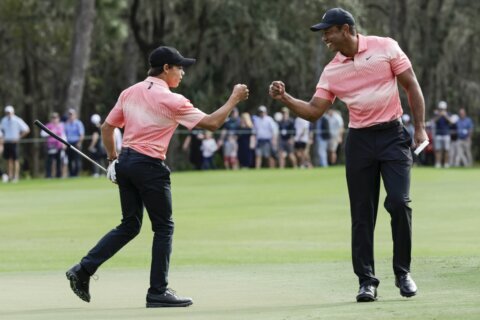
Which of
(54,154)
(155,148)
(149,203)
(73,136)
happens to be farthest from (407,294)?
(54,154)

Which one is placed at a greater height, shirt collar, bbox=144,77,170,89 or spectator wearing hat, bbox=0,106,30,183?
shirt collar, bbox=144,77,170,89

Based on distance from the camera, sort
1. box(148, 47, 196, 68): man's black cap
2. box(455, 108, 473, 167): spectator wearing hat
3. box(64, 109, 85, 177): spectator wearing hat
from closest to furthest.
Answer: box(148, 47, 196, 68): man's black cap → box(64, 109, 85, 177): spectator wearing hat → box(455, 108, 473, 167): spectator wearing hat

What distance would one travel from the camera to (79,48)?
144 ft

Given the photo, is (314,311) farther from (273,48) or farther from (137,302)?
(273,48)

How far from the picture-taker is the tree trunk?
142 feet

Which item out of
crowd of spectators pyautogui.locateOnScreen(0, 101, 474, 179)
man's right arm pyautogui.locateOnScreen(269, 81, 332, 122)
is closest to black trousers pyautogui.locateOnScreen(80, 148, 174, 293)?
man's right arm pyautogui.locateOnScreen(269, 81, 332, 122)

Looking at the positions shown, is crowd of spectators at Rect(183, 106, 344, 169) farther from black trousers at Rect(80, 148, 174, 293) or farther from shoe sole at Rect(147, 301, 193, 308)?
shoe sole at Rect(147, 301, 193, 308)

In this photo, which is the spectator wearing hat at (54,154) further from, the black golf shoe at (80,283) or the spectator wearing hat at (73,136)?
the black golf shoe at (80,283)

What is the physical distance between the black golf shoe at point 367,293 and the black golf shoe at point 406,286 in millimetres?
180

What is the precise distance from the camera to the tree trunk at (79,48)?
43.3m

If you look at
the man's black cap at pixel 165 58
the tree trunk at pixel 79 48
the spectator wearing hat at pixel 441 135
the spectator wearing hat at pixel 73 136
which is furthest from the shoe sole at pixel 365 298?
the tree trunk at pixel 79 48

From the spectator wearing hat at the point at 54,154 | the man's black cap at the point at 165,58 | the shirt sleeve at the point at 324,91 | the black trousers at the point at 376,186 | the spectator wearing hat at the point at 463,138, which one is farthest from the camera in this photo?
the spectator wearing hat at the point at 463,138

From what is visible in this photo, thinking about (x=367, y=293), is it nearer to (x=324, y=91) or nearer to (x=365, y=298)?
(x=365, y=298)

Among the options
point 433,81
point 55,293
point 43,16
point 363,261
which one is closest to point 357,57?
point 363,261
